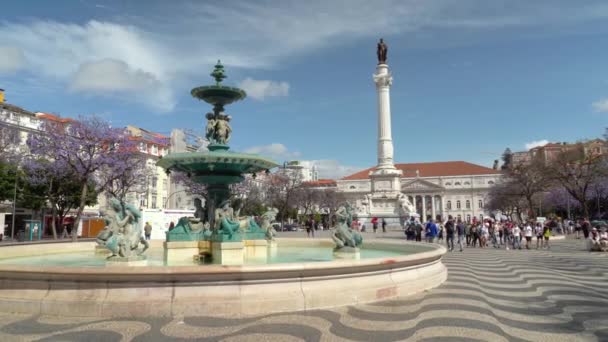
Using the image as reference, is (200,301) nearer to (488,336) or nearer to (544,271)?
(488,336)

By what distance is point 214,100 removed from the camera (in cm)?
1090

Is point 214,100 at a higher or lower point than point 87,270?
higher

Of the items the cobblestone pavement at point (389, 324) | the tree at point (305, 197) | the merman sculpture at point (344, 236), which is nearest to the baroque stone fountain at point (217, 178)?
the merman sculpture at point (344, 236)

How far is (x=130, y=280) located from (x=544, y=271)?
11057mm

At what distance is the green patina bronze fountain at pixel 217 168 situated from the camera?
30.5 feet

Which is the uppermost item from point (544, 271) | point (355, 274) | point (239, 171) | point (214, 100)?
point (214, 100)

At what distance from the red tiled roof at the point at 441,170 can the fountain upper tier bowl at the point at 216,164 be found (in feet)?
332

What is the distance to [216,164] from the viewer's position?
31.9 ft

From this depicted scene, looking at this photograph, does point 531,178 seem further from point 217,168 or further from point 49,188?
point 49,188

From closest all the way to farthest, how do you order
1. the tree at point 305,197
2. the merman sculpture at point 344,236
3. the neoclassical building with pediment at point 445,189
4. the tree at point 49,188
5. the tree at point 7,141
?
the merman sculpture at point 344,236 → the tree at point 49,188 → the tree at point 7,141 → the tree at point 305,197 → the neoclassical building with pediment at point 445,189

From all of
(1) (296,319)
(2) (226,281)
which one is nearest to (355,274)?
(1) (296,319)

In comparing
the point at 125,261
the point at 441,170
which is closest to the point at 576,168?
the point at 125,261

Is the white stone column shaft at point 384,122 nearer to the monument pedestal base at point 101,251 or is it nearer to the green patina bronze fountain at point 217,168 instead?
the green patina bronze fountain at point 217,168

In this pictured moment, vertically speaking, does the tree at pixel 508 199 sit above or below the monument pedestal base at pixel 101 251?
above
